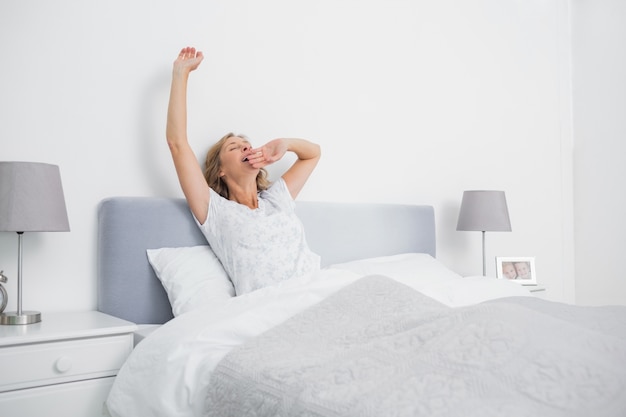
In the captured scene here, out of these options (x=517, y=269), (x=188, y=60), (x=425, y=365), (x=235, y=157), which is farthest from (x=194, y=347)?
(x=517, y=269)

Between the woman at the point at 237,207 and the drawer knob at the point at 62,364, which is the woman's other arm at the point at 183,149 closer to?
the woman at the point at 237,207

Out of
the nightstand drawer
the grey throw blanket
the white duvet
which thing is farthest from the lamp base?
the grey throw blanket

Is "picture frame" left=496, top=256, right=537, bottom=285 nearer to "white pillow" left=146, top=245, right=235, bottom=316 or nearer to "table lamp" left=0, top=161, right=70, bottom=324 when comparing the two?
"white pillow" left=146, top=245, right=235, bottom=316

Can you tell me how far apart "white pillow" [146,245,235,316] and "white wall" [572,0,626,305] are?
299 centimetres

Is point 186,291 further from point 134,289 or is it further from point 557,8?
point 557,8

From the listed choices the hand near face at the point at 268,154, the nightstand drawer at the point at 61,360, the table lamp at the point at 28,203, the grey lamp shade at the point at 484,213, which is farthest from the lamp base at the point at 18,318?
the grey lamp shade at the point at 484,213

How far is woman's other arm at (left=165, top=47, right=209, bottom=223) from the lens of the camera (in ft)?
6.97

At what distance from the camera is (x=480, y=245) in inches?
143

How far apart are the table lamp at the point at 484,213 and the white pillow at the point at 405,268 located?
0.49 m

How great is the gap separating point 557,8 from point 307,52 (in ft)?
7.87

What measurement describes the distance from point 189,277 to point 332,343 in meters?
0.91

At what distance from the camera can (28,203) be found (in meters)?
1.73

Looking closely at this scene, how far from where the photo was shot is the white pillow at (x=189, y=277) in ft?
6.60

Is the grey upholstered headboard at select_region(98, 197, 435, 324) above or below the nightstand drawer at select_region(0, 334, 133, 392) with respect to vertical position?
above
